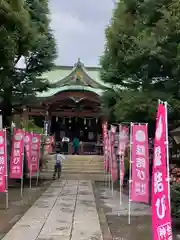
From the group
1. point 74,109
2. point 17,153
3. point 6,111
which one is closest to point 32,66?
point 6,111

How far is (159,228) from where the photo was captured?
4836 millimetres

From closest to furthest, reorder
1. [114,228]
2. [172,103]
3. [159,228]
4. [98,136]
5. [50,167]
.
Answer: [159,228], [114,228], [172,103], [50,167], [98,136]

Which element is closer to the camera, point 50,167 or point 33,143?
point 33,143

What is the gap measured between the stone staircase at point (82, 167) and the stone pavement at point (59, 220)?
7.65 metres

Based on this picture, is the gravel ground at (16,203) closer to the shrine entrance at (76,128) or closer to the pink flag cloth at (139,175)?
the pink flag cloth at (139,175)

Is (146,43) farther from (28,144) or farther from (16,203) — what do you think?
(28,144)

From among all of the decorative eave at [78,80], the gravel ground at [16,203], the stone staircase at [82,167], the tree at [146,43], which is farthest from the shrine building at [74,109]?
the tree at [146,43]

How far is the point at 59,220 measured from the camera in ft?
28.4

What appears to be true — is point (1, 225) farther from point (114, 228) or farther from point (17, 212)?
point (114, 228)

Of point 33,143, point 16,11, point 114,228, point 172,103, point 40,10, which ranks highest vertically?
point 40,10

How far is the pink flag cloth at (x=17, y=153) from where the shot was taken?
12805 mm

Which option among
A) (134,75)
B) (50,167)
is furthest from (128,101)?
(50,167)

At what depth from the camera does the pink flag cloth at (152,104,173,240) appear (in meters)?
4.78

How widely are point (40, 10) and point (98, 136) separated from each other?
1723 centimetres
